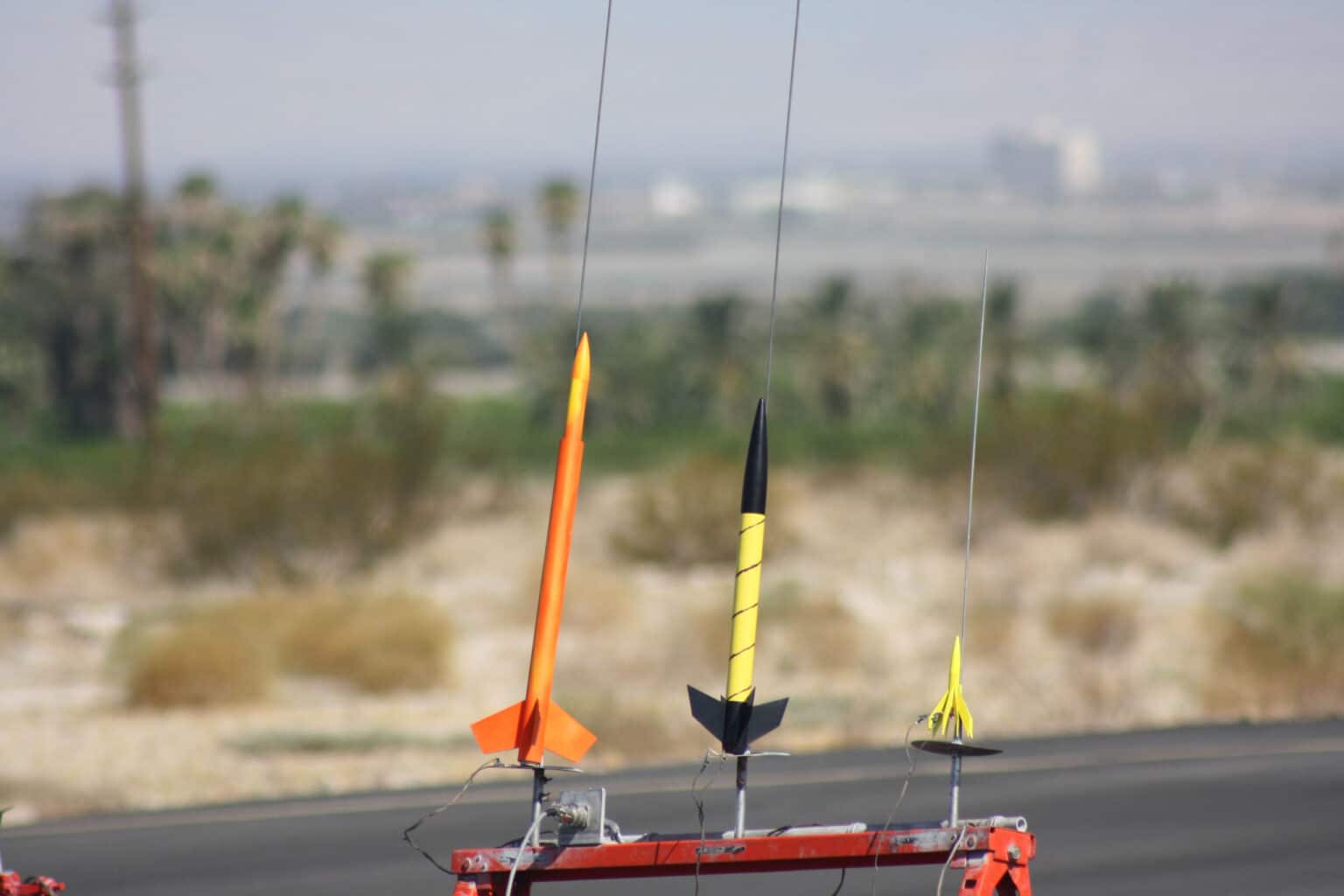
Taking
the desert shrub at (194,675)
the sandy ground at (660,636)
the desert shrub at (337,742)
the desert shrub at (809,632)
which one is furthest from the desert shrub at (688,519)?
the desert shrub at (337,742)

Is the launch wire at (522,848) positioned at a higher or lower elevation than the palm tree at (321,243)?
lower

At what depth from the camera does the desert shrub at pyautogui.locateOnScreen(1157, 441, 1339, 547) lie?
121 feet

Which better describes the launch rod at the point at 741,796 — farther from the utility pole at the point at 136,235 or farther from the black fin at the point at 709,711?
the utility pole at the point at 136,235

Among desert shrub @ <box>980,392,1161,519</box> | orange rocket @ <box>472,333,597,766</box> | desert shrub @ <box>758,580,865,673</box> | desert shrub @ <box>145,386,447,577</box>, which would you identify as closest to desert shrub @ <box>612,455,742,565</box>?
desert shrub @ <box>145,386,447,577</box>

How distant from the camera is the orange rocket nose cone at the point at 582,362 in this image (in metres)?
4.98

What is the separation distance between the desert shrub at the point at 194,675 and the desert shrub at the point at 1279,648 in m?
11.8

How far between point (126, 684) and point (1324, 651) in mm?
14813

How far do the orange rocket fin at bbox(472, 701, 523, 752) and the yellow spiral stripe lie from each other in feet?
1.99

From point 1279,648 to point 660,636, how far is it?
29.9 feet

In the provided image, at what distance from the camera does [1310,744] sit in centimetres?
1442

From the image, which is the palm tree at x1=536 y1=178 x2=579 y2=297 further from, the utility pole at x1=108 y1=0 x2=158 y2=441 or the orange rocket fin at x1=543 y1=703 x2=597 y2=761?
the orange rocket fin at x1=543 y1=703 x2=597 y2=761

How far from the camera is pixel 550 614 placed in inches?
190

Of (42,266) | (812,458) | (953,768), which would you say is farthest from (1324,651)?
(42,266)

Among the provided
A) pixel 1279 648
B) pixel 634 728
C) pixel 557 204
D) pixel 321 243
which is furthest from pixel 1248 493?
pixel 321 243
